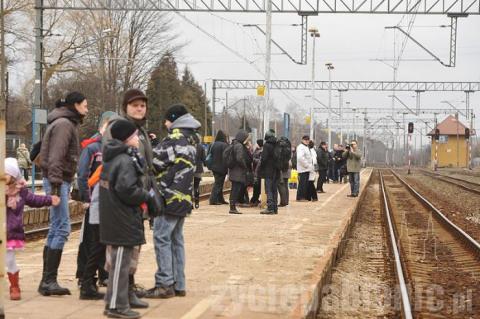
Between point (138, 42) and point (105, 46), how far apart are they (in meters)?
2.82

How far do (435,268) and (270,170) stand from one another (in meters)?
5.93

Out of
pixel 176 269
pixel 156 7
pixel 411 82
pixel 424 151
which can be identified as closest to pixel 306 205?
pixel 156 7

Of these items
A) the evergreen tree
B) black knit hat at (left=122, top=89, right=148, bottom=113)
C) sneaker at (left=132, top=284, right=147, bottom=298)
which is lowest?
sneaker at (left=132, top=284, right=147, bottom=298)

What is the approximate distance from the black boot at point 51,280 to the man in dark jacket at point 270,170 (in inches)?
390

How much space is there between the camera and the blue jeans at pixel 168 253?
7.52 m

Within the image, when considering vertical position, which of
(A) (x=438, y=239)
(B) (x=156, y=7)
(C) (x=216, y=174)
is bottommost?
(A) (x=438, y=239)

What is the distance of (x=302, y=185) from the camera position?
2314 cm

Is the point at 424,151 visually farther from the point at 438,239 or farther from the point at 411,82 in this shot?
the point at 438,239

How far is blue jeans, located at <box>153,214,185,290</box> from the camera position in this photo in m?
7.52

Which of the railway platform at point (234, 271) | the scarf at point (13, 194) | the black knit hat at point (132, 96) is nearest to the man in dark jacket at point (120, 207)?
the railway platform at point (234, 271)

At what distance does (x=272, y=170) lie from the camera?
17.3 m

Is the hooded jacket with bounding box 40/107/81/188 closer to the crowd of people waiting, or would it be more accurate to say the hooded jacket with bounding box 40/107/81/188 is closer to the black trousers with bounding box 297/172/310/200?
the crowd of people waiting

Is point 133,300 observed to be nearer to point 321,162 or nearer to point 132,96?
point 132,96

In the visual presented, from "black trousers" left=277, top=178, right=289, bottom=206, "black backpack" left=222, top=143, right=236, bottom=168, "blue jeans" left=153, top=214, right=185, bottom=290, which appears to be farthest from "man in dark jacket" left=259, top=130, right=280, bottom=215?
"blue jeans" left=153, top=214, right=185, bottom=290
